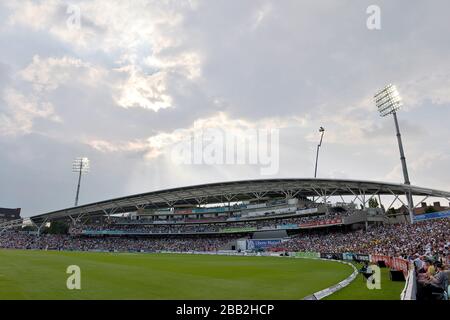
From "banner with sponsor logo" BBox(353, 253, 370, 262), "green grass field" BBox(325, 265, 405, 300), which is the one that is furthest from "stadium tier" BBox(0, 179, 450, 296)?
"green grass field" BBox(325, 265, 405, 300)

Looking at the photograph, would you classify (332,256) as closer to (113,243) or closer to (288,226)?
(288,226)

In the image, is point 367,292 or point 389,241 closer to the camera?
point 367,292

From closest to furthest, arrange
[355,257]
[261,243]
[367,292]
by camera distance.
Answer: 1. [367,292]
2. [355,257]
3. [261,243]

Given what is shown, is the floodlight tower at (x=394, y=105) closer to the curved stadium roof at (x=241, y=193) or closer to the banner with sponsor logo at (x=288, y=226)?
the curved stadium roof at (x=241, y=193)

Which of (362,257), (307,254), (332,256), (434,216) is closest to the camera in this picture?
(362,257)

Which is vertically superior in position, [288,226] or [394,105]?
[394,105]

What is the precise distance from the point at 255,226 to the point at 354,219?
23975mm

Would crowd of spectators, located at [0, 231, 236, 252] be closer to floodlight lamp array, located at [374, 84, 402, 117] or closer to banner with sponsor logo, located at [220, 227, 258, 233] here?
banner with sponsor logo, located at [220, 227, 258, 233]

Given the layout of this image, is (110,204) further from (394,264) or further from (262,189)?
(394,264)

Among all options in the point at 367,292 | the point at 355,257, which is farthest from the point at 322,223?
the point at 367,292

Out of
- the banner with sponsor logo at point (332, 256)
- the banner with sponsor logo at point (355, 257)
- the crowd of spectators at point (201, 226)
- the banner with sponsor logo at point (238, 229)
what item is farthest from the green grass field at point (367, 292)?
the banner with sponsor logo at point (238, 229)

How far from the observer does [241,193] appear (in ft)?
248
